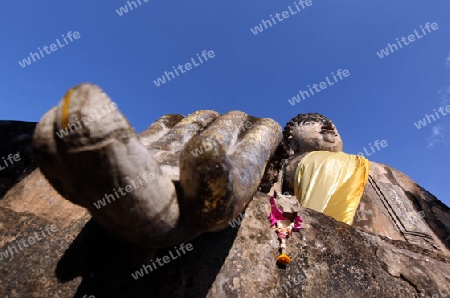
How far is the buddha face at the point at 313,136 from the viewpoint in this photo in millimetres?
6250

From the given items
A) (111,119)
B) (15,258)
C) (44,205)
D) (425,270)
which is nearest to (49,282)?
(15,258)

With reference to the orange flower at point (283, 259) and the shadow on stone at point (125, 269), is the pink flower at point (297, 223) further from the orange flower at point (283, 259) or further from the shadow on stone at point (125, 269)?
the shadow on stone at point (125, 269)

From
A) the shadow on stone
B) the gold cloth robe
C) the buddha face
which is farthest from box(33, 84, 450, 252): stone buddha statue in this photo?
the buddha face

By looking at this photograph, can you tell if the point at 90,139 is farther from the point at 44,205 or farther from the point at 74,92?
the point at 44,205

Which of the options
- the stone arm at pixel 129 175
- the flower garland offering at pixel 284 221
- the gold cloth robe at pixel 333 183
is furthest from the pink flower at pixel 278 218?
the gold cloth robe at pixel 333 183

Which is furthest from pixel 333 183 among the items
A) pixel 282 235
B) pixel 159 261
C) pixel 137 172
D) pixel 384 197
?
pixel 137 172

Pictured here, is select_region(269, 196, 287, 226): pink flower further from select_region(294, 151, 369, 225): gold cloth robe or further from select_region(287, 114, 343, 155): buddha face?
select_region(287, 114, 343, 155): buddha face

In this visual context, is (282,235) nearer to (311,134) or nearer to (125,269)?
(125,269)

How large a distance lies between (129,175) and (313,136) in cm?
583

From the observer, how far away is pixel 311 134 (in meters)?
6.43

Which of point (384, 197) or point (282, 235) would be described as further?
point (384, 197)

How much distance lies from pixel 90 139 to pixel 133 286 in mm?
995

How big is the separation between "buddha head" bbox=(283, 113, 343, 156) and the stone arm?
5138 mm

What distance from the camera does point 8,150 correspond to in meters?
2.47
